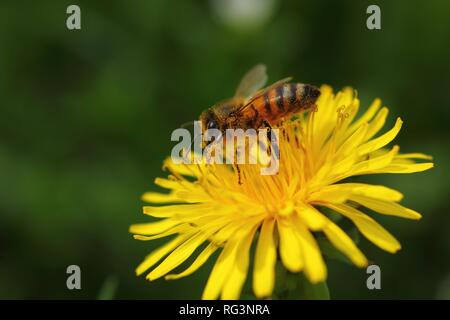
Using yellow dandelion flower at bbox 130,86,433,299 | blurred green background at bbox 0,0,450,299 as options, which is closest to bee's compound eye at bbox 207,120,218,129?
yellow dandelion flower at bbox 130,86,433,299

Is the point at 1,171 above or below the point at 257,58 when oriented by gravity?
below

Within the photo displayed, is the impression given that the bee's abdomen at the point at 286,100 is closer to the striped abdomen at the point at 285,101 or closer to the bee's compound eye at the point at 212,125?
the striped abdomen at the point at 285,101

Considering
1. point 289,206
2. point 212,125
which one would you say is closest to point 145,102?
point 212,125

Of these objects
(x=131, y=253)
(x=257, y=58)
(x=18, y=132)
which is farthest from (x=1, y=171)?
(x=257, y=58)

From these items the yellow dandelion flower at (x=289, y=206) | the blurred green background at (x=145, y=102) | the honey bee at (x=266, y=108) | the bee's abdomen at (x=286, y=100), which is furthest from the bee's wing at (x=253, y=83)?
the blurred green background at (x=145, y=102)

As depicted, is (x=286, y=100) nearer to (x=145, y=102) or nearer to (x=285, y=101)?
(x=285, y=101)

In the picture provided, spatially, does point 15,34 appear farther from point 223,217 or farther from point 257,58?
point 223,217
